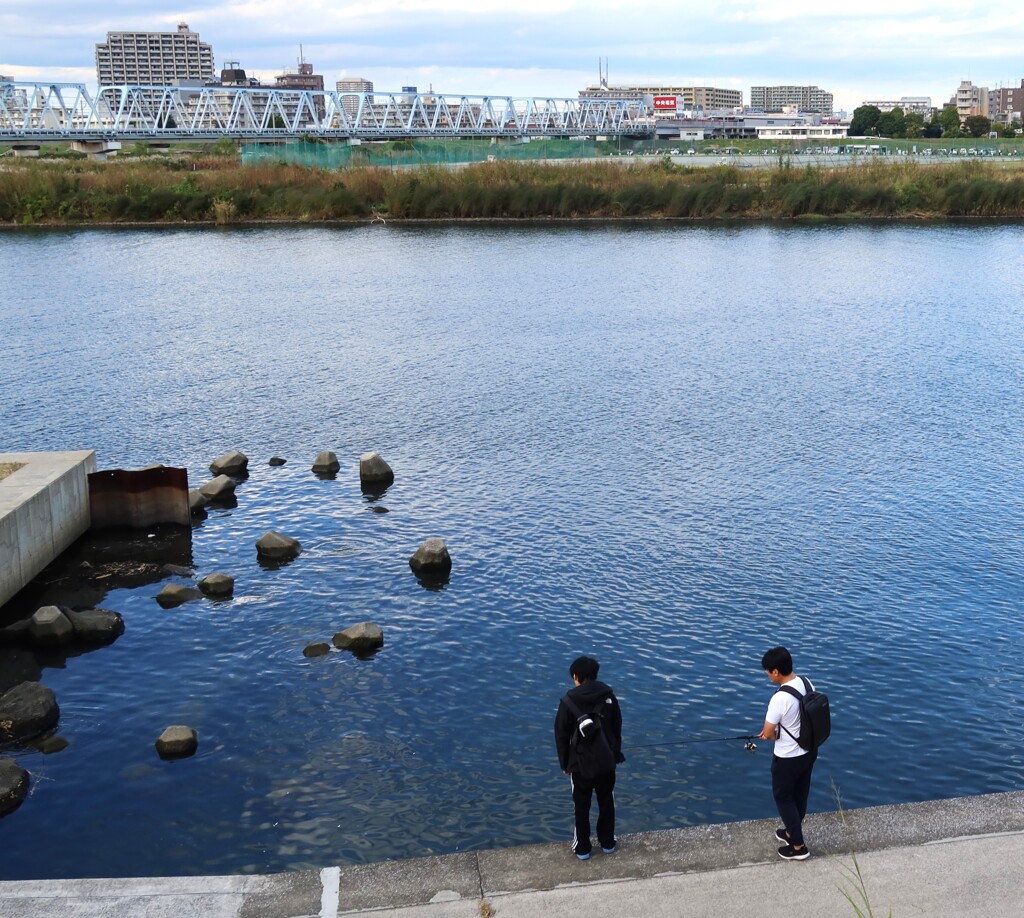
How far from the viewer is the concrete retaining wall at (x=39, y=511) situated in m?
20.8

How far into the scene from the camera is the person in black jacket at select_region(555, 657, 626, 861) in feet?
34.3

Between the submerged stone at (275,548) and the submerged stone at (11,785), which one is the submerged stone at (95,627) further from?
the submerged stone at (11,785)

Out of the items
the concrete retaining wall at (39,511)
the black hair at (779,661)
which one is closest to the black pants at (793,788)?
the black hair at (779,661)

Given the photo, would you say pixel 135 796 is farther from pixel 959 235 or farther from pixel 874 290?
pixel 959 235

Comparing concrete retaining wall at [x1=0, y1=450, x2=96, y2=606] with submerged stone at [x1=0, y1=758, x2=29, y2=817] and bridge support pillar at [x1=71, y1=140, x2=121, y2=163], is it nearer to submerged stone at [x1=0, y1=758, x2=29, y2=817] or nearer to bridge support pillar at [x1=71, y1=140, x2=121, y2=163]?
submerged stone at [x1=0, y1=758, x2=29, y2=817]

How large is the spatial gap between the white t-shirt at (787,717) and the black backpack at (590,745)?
153 centimetres

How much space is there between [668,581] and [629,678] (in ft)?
12.8

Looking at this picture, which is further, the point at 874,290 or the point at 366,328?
the point at 874,290

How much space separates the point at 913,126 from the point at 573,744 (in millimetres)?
193711

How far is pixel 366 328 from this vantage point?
4703cm

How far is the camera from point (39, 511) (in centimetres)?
2206

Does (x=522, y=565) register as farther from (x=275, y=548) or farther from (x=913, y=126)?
(x=913, y=126)

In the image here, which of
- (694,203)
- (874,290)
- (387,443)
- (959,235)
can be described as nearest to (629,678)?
(387,443)

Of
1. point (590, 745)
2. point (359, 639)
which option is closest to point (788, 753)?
point (590, 745)
